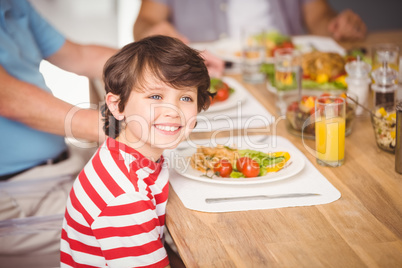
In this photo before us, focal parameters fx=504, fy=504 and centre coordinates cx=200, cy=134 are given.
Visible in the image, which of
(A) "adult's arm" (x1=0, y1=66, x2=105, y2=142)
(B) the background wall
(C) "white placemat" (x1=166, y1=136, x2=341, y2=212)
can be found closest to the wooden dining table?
(C) "white placemat" (x1=166, y1=136, x2=341, y2=212)

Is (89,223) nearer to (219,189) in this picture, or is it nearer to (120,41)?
(219,189)

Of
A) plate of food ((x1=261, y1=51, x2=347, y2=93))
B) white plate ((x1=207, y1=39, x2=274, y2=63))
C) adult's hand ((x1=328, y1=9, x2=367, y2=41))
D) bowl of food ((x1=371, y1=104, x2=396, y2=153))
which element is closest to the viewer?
bowl of food ((x1=371, y1=104, x2=396, y2=153))

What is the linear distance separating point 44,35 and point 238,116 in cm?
86

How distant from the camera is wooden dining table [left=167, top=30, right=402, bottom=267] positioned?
958 millimetres

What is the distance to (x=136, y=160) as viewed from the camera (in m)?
1.21

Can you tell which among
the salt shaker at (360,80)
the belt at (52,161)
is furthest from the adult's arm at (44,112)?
the salt shaker at (360,80)

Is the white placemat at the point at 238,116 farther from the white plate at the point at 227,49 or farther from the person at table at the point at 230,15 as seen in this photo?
the person at table at the point at 230,15

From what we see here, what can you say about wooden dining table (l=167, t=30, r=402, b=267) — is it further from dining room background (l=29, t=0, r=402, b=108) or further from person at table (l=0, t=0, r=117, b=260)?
dining room background (l=29, t=0, r=402, b=108)

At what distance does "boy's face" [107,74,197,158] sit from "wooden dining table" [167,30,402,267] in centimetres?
15

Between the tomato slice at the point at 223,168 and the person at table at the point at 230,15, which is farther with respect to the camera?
the person at table at the point at 230,15

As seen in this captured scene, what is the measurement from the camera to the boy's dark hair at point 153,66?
46.1 inches

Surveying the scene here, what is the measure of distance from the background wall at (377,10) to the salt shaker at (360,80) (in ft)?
10.3

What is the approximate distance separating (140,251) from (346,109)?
744 mm

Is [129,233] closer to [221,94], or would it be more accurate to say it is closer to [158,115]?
[158,115]
